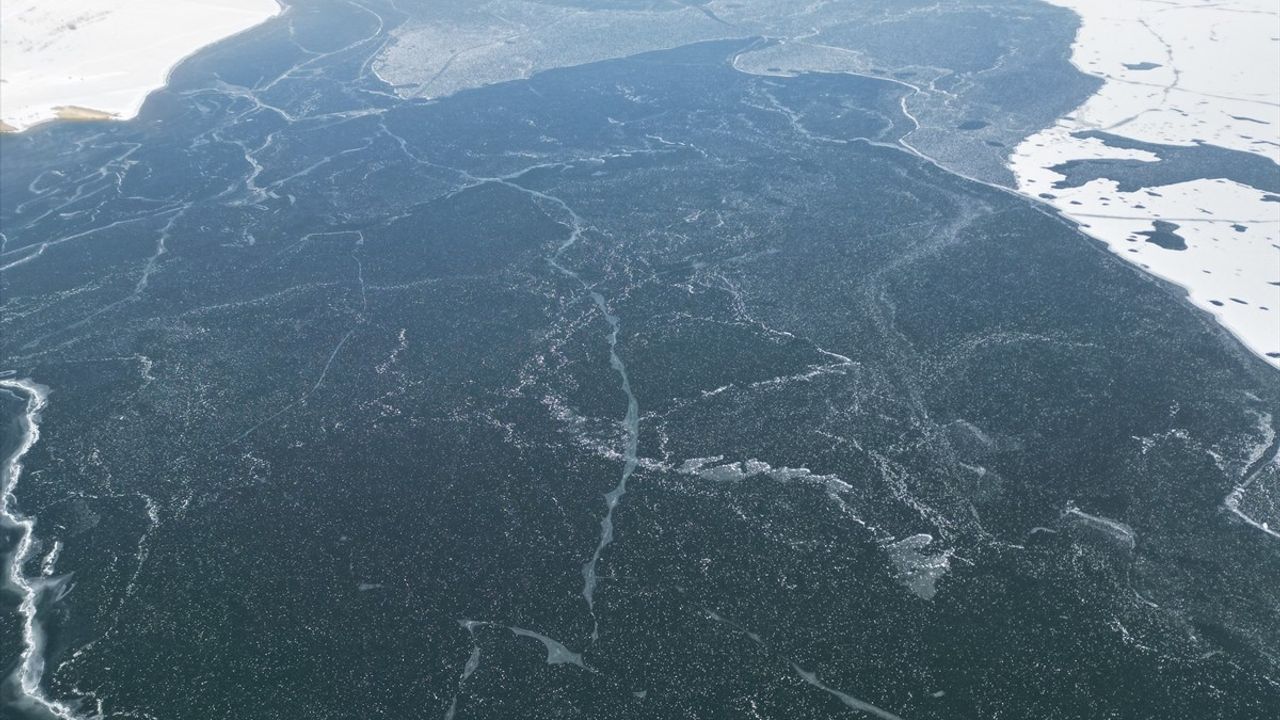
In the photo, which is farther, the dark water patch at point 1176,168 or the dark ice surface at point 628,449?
the dark water patch at point 1176,168

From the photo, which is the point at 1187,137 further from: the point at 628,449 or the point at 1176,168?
the point at 628,449

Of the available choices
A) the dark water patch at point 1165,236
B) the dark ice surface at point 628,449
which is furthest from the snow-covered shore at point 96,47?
the dark water patch at point 1165,236

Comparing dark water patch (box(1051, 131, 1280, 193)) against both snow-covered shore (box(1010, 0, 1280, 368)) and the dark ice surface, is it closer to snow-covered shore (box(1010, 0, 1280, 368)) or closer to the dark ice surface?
snow-covered shore (box(1010, 0, 1280, 368))

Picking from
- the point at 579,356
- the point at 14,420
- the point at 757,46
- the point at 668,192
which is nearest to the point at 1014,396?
the point at 579,356

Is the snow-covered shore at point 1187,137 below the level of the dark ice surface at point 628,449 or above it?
below

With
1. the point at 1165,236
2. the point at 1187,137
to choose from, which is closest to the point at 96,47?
the point at 1165,236

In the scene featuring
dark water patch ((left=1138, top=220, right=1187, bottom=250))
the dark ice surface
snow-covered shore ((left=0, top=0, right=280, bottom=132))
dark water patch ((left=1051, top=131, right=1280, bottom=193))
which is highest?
snow-covered shore ((left=0, top=0, right=280, bottom=132))

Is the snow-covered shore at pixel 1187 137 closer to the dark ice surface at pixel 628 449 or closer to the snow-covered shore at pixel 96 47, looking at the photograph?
the dark ice surface at pixel 628 449

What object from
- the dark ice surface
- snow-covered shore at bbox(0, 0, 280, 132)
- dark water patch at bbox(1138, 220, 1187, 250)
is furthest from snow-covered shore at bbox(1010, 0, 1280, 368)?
snow-covered shore at bbox(0, 0, 280, 132)
